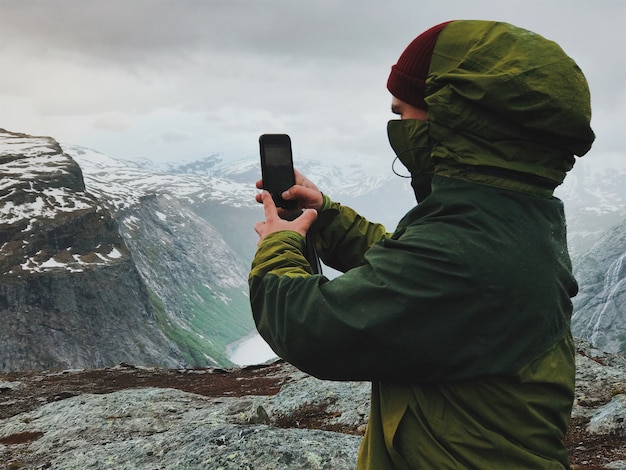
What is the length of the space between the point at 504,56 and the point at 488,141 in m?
0.46

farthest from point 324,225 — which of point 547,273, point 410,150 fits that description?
point 547,273

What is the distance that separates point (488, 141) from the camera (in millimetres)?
2852

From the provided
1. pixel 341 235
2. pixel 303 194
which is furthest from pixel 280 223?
pixel 341 235

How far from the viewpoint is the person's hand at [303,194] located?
→ 12.9 feet

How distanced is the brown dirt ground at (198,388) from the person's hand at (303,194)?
30.8ft

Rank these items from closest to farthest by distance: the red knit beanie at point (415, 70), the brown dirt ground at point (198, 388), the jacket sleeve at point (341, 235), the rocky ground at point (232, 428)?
the red knit beanie at point (415, 70), the jacket sleeve at point (341, 235), the rocky ground at point (232, 428), the brown dirt ground at point (198, 388)

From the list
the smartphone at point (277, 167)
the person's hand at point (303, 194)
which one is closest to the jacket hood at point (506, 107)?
the person's hand at point (303, 194)

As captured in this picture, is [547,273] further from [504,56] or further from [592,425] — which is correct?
[592,425]

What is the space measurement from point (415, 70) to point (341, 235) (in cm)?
162

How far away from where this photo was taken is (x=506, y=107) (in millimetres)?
2705

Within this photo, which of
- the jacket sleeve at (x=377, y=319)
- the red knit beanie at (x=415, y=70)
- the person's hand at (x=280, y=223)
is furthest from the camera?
the person's hand at (x=280, y=223)

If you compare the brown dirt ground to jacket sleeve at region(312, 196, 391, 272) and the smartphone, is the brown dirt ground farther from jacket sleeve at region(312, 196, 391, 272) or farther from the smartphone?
the smartphone

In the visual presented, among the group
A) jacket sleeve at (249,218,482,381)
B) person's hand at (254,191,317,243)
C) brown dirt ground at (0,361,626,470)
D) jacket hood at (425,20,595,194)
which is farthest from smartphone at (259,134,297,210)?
brown dirt ground at (0,361,626,470)

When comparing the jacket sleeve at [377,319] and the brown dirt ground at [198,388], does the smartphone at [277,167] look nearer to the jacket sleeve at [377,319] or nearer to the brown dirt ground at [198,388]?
the jacket sleeve at [377,319]
